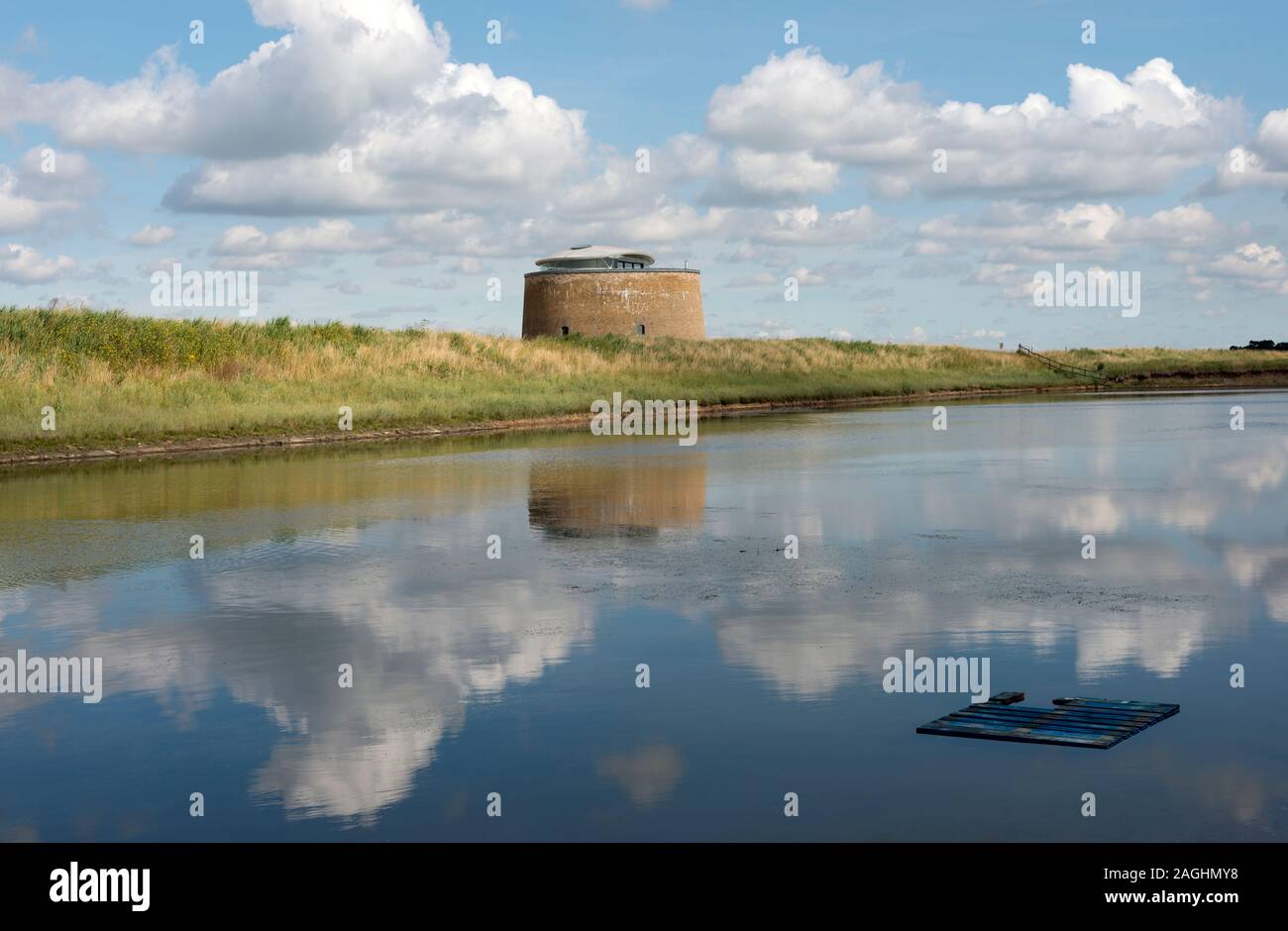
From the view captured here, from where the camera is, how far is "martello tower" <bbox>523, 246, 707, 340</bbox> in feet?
238

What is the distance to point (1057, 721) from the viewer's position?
26.0ft

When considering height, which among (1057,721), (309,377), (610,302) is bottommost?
(1057,721)

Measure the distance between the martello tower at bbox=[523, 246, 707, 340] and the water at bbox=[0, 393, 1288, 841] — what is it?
51497mm

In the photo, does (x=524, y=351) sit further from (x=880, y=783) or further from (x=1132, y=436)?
(x=880, y=783)

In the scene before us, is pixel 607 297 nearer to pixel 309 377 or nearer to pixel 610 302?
pixel 610 302

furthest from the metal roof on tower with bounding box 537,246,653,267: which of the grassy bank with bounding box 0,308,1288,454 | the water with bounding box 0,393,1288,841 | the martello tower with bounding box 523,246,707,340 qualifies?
the water with bounding box 0,393,1288,841

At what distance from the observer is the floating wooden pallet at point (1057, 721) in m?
7.61

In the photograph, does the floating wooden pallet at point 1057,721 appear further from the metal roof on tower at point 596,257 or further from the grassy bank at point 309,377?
the metal roof on tower at point 596,257

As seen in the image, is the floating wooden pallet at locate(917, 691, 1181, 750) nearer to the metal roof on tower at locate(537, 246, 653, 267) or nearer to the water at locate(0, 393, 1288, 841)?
the water at locate(0, 393, 1288, 841)

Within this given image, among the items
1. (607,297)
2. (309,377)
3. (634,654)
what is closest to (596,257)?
(607,297)

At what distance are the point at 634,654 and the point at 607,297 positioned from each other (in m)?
63.4

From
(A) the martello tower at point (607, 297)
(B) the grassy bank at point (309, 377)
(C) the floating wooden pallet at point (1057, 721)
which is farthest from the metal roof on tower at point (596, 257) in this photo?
(C) the floating wooden pallet at point (1057, 721)

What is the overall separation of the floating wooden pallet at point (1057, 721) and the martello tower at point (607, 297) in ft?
207

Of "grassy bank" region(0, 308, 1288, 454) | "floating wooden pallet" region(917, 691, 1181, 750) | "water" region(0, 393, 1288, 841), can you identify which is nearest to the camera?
"water" region(0, 393, 1288, 841)
